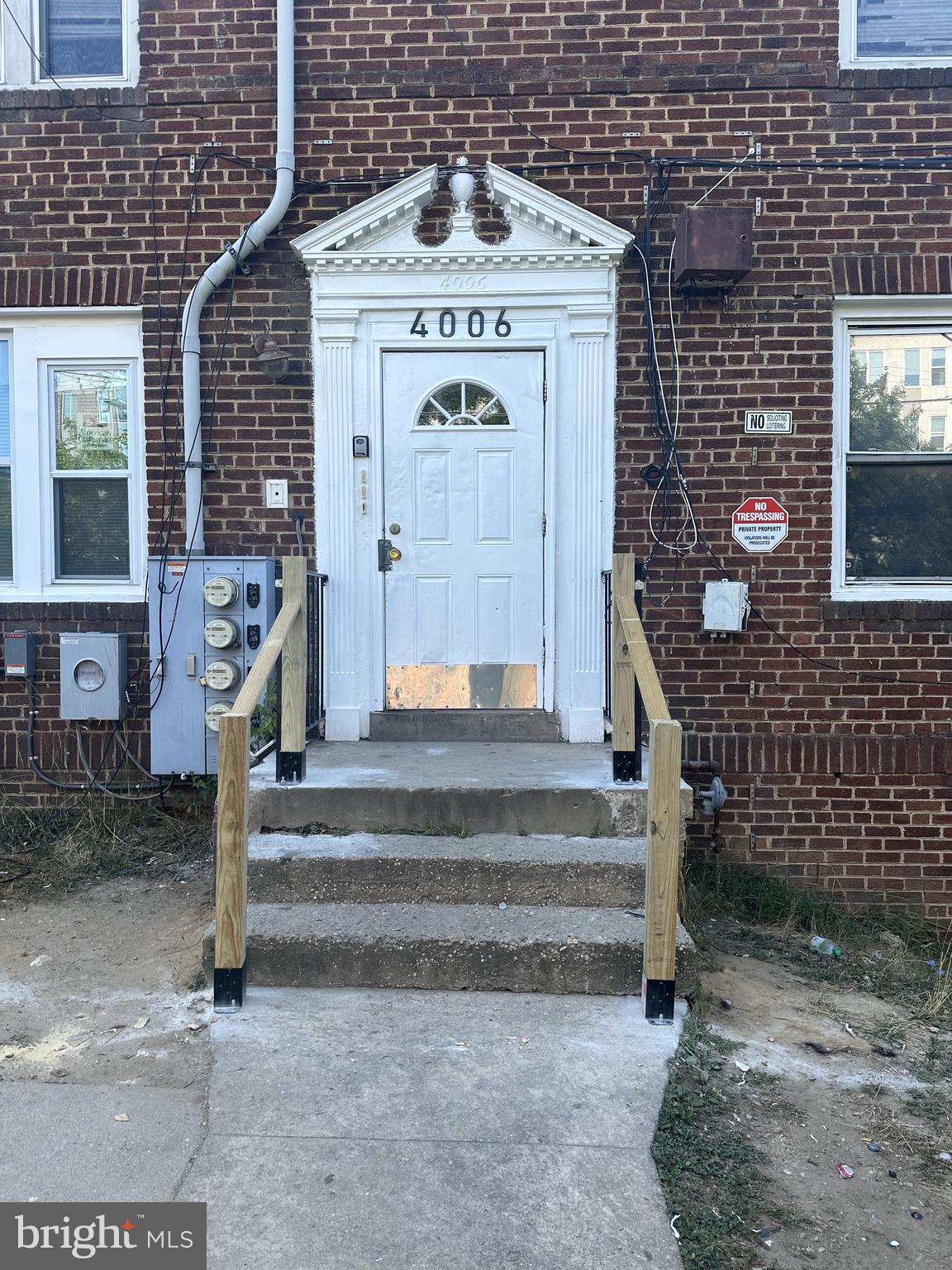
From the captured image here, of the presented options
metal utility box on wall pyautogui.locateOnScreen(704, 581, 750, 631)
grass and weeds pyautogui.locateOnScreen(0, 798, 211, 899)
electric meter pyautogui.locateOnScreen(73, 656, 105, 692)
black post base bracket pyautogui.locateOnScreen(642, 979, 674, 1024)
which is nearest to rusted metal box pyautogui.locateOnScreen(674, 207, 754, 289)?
metal utility box on wall pyautogui.locateOnScreen(704, 581, 750, 631)

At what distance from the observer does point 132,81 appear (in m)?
6.03

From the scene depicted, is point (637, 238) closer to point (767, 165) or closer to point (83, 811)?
point (767, 165)

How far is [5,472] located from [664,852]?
4.58 m

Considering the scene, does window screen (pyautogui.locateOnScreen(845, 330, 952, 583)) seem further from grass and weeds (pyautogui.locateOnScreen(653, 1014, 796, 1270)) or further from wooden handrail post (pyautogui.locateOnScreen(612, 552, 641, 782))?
grass and weeds (pyautogui.locateOnScreen(653, 1014, 796, 1270))

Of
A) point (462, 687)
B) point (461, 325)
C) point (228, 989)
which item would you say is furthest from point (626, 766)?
point (461, 325)

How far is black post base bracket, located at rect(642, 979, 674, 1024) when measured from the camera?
151 inches

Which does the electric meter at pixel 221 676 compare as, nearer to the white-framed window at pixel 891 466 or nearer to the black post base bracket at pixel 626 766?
the black post base bracket at pixel 626 766

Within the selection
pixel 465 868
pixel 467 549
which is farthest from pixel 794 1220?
pixel 467 549

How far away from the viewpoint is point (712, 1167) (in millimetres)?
3076

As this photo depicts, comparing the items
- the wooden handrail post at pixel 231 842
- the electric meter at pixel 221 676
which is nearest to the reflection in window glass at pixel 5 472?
the electric meter at pixel 221 676

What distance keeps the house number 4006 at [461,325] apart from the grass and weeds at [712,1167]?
384cm

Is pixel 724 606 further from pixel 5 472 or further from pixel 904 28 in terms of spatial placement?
pixel 5 472

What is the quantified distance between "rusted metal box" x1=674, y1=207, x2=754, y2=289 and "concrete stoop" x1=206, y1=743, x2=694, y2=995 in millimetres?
2652

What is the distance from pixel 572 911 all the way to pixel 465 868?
1.55ft
